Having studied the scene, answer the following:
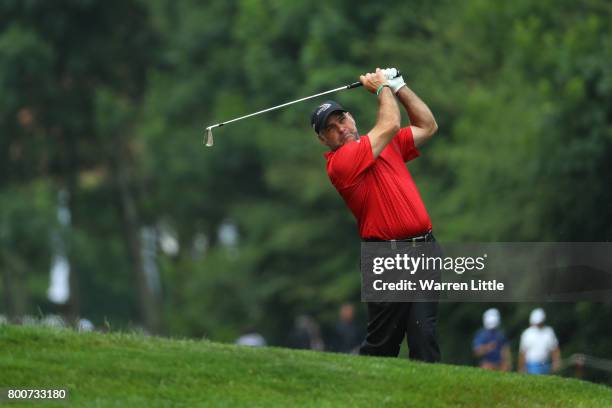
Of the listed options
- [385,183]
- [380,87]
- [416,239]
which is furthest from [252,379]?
[380,87]

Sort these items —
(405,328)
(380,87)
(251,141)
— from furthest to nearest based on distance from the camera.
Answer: (251,141) → (405,328) → (380,87)

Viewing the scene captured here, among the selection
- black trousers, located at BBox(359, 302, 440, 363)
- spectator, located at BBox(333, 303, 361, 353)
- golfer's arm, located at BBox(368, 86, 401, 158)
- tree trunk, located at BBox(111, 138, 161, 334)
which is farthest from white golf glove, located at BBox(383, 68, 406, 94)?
tree trunk, located at BBox(111, 138, 161, 334)

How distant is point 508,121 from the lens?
3500 centimetres

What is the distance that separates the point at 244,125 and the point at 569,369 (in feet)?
81.7

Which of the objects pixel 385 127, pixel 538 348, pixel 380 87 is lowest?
pixel 538 348

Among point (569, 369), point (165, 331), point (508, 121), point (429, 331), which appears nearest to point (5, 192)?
point (165, 331)

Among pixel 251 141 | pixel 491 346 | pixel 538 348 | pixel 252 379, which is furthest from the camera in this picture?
pixel 251 141

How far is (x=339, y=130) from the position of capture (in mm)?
11625

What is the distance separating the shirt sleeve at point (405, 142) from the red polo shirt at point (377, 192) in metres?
0.33

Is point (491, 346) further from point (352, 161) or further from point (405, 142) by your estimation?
point (352, 161)

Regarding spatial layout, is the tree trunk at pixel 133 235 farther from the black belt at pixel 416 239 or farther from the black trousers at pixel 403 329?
the black belt at pixel 416 239

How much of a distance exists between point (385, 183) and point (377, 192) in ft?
0.28

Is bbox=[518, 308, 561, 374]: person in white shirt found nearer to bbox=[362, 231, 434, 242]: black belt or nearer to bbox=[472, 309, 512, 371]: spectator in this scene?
bbox=[472, 309, 512, 371]: spectator

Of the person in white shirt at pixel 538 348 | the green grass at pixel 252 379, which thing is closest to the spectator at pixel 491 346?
the person in white shirt at pixel 538 348
